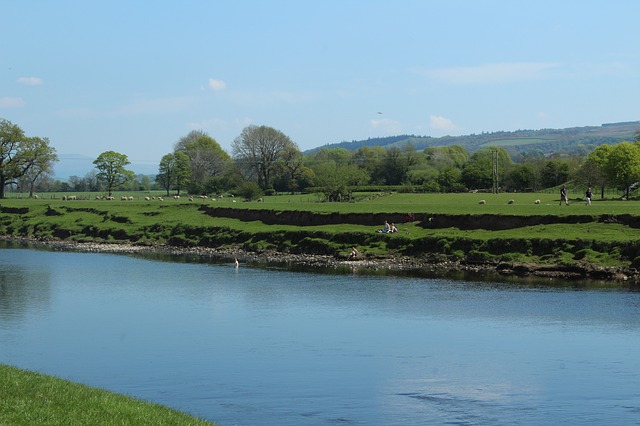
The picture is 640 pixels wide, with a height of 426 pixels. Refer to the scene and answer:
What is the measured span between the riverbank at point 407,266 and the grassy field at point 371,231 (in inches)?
42.9

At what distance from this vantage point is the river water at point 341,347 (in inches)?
Answer: 1039

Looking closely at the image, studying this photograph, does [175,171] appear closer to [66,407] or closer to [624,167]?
[624,167]

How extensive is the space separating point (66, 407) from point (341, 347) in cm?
1702

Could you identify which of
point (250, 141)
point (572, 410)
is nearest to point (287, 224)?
point (572, 410)

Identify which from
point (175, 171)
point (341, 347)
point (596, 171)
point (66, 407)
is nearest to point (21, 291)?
point (341, 347)

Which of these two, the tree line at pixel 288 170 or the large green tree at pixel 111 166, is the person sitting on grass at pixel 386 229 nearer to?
the tree line at pixel 288 170

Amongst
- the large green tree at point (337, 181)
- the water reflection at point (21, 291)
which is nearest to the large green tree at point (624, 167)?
the large green tree at point (337, 181)

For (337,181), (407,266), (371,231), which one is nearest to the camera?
(407,266)

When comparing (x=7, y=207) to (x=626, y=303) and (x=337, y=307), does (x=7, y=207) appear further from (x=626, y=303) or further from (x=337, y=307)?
(x=626, y=303)

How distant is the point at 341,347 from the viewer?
116ft

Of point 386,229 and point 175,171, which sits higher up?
point 175,171

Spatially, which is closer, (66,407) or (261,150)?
(66,407)

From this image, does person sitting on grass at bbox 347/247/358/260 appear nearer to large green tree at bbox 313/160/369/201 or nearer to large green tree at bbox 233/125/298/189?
large green tree at bbox 313/160/369/201

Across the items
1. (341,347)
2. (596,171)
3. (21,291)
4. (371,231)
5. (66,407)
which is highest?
(596,171)
